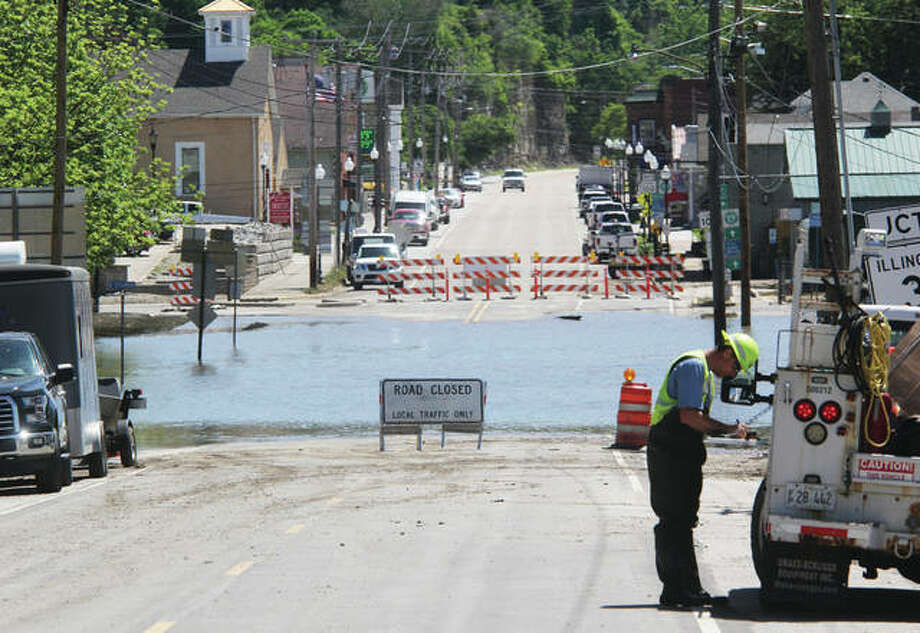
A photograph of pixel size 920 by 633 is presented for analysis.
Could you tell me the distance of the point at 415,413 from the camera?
25.5 m

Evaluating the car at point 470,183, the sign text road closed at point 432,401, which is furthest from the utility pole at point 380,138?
the sign text road closed at point 432,401

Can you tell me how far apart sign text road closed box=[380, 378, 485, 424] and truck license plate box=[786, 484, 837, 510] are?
1489 cm

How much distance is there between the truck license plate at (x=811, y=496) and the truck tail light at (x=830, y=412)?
418mm

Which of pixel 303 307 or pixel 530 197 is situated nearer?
pixel 303 307

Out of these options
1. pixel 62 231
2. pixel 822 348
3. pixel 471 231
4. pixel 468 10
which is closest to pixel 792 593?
pixel 822 348

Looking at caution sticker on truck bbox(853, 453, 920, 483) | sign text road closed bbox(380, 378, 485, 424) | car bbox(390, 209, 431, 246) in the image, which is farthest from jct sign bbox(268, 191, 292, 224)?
caution sticker on truck bbox(853, 453, 920, 483)

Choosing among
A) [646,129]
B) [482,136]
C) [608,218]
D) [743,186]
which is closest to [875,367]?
[743,186]

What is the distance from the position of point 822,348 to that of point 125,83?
126ft

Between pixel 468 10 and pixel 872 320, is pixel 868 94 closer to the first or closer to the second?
pixel 872 320

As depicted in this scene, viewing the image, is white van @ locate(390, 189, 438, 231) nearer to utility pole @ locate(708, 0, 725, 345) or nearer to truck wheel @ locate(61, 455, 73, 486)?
utility pole @ locate(708, 0, 725, 345)

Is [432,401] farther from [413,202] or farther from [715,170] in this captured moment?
[413,202]

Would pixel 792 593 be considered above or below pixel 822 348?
below

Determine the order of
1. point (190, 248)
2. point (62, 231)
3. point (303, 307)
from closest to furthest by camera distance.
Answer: point (62, 231) < point (190, 248) < point (303, 307)

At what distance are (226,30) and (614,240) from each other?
2635cm
